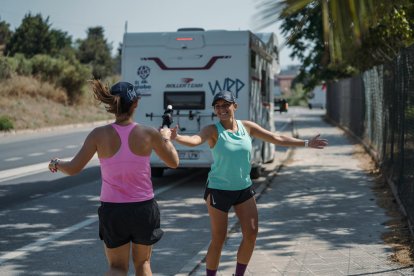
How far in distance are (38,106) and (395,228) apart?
32429 millimetres

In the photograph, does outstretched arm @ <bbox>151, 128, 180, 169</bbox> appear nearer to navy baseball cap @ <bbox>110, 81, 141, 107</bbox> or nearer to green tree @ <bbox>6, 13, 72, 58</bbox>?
navy baseball cap @ <bbox>110, 81, 141, 107</bbox>

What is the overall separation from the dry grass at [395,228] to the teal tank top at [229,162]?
6.62ft

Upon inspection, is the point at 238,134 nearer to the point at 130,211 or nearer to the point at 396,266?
the point at 130,211

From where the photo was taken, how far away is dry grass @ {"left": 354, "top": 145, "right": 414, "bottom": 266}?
660cm

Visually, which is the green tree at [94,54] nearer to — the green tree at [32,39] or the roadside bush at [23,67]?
the green tree at [32,39]

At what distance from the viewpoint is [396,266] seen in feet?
20.5

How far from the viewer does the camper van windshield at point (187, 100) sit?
12.9 meters

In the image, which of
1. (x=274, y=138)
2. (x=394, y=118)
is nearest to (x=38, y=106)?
(x=394, y=118)

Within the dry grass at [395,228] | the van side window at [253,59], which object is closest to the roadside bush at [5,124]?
the van side window at [253,59]

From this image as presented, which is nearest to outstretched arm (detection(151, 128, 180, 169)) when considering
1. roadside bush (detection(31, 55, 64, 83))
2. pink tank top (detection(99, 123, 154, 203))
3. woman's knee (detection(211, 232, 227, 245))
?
pink tank top (detection(99, 123, 154, 203))

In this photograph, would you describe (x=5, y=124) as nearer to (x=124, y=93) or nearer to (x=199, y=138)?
(x=199, y=138)

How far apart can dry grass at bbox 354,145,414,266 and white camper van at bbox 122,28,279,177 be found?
2.64 metres

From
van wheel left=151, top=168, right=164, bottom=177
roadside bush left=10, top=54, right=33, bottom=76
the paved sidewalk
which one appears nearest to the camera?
the paved sidewalk

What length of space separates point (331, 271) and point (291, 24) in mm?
4300
